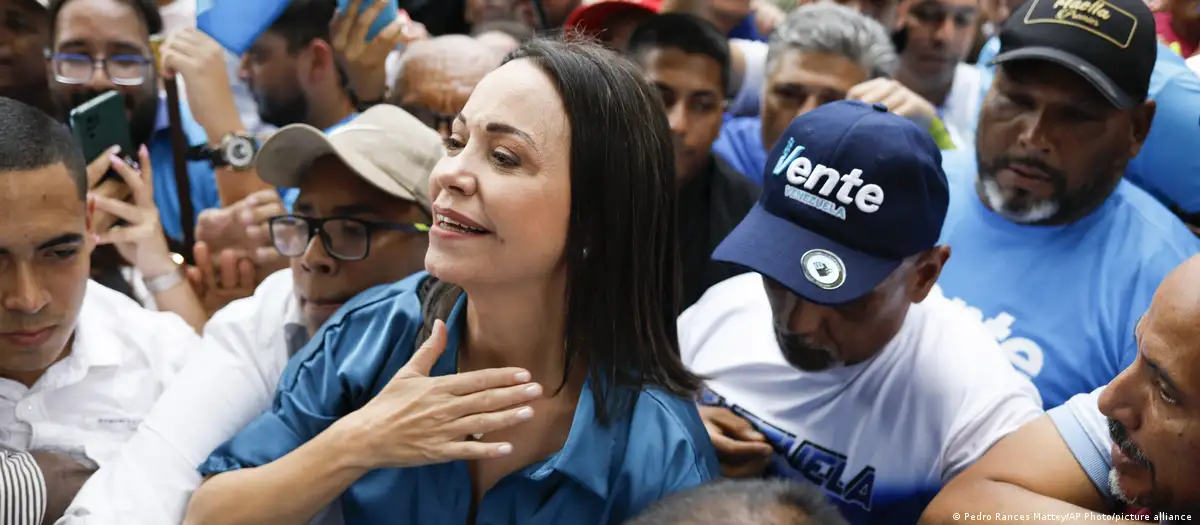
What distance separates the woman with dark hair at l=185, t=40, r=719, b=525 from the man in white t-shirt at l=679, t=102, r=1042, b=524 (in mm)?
253

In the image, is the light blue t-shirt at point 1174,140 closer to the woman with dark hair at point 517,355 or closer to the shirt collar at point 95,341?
Result: the woman with dark hair at point 517,355

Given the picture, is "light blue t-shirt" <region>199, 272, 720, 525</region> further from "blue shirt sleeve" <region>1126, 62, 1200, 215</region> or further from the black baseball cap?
"blue shirt sleeve" <region>1126, 62, 1200, 215</region>

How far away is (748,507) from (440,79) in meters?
2.19

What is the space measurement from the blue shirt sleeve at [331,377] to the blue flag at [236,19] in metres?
1.80

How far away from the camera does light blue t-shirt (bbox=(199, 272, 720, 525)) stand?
1708mm

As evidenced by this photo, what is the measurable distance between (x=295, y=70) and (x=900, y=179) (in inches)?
93.1

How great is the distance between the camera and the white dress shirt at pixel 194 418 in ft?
5.70

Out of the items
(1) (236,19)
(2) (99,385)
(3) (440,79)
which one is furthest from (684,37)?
(2) (99,385)

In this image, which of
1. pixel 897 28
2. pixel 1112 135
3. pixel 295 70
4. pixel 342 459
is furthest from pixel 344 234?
pixel 897 28

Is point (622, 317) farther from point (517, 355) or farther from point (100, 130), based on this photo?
point (100, 130)

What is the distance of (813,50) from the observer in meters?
3.29

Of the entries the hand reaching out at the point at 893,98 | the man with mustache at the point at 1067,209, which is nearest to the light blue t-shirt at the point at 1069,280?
the man with mustache at the point at 1067,209

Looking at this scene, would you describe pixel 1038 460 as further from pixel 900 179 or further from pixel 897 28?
pixel 897 28

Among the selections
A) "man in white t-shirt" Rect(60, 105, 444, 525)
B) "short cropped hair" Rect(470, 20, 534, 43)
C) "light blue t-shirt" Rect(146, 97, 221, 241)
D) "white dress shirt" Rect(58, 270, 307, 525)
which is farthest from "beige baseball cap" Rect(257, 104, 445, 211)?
"short cropped hair" Rect(470, 20, 534, 43)
